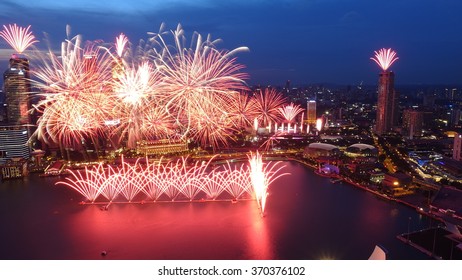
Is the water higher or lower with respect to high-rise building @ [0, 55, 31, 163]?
lower

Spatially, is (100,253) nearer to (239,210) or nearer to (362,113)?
(239,210)

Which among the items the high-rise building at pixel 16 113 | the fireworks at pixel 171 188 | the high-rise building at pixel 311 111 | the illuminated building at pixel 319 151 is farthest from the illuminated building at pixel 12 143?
the high-rise building at pixel 311 111

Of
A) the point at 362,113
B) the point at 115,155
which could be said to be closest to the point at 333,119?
the point at 362,113

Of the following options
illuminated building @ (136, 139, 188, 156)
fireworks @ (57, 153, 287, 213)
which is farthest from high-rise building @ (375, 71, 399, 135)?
fireworks @ (57, 153, 287, 213)

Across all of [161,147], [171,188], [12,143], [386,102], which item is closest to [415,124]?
[386,102]

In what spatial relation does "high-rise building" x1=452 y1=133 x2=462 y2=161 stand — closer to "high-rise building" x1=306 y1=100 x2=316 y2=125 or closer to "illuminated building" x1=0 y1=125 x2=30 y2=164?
"high-rise building" x1=306 y1=100 x2=316 y2=125

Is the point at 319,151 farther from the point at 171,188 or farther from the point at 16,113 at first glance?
the point at 16,113
